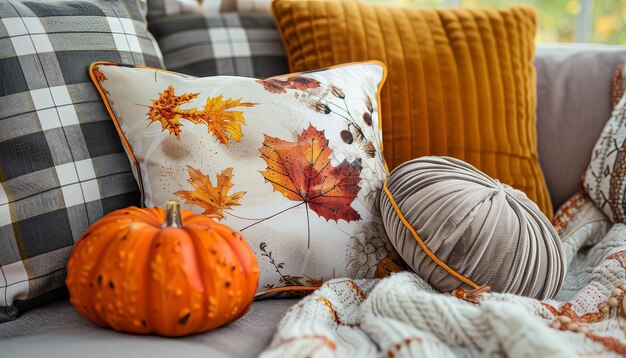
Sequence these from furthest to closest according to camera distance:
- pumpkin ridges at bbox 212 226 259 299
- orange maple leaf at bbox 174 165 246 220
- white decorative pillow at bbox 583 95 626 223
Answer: white decorative pillow at bbox 583 95 626 223
orange maple leaf at bbox 174 165 246 220
pumpkin ridges at bbox 212 226 259 299

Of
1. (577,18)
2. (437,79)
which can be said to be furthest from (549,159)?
(577,18)

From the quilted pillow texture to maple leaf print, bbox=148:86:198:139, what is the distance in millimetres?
331

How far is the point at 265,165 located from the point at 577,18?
2.02 metres

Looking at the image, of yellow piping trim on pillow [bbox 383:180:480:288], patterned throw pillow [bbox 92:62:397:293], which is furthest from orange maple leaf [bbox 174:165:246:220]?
yellow piping trim on pillow [bbox 383:180:480:288]

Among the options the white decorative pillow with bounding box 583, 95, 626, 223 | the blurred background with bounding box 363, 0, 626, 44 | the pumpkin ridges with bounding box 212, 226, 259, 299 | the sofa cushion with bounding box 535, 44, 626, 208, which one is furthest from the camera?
the blurred background with bounding box 363, 0, 626, 44

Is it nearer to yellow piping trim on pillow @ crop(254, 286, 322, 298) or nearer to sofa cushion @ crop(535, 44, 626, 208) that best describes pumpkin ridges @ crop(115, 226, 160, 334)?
yellow piping trim on pillow @ crop(254, 286, 322, 298)

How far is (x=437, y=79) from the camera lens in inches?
46.6

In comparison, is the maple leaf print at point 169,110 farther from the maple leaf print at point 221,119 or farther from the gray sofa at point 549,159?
the gray sofa at point 549,159

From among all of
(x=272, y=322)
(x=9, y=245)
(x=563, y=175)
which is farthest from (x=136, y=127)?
(x=563, y=175)

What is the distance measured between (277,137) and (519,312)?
0.43 meters

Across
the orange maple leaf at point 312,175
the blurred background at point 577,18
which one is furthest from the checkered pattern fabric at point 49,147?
the blurred background at point 577,18

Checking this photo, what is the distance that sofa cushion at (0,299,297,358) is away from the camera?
2.29 ft

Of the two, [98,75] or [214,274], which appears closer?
[214,274]

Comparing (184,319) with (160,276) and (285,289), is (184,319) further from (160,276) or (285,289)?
(285,289)
